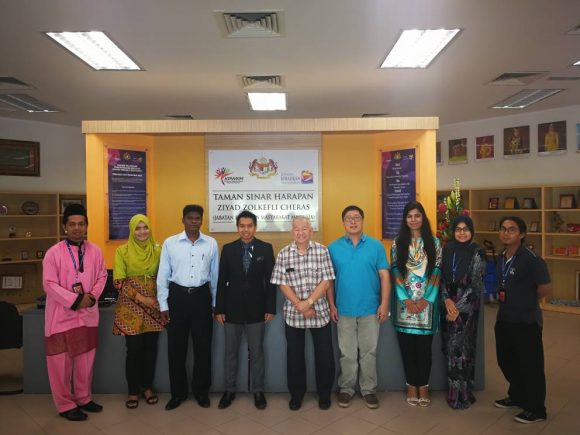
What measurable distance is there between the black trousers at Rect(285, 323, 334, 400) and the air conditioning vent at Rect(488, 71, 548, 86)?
4211 mm

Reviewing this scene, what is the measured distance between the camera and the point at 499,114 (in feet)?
24.5

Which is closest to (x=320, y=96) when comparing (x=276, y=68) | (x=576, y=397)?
(x=276, y=68)

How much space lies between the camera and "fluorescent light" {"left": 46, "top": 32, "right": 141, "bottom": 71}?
158 inches

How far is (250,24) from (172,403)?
3304 mm

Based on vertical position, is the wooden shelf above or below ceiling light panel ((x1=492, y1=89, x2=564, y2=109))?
below

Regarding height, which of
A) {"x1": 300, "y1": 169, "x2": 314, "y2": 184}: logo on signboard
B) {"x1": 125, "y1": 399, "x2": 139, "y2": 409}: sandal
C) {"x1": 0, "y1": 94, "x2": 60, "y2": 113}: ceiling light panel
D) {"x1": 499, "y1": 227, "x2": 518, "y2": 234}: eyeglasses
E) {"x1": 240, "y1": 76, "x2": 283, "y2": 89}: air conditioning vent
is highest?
{"x1": 240, "y1": 76, "x2": 283, "y2": 89}: air conditioning vent

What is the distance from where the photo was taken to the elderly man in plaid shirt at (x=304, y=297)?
10.0ft

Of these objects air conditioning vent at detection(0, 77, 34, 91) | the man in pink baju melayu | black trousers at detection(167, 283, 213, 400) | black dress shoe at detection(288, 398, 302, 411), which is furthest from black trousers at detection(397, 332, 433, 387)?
air conditioning vent at detection(0, 77, 34, 91)

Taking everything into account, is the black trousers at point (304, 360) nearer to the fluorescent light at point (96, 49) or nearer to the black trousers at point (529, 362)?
the black trousers at point (529, 362)

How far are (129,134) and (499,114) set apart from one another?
6.30 metres

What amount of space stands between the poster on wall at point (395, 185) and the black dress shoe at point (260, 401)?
2.26 m

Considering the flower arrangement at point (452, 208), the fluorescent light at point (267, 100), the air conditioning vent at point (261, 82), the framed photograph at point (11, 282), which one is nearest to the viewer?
the flower arrangement at point (452, 208)

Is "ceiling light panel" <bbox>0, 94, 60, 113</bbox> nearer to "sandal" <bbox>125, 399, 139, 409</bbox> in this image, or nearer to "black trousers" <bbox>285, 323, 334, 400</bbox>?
"sandal" <bbox>125, 399, 139, 409</bbox>

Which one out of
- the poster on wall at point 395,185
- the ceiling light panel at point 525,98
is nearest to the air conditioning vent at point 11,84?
the poster on wall at point 395,185
